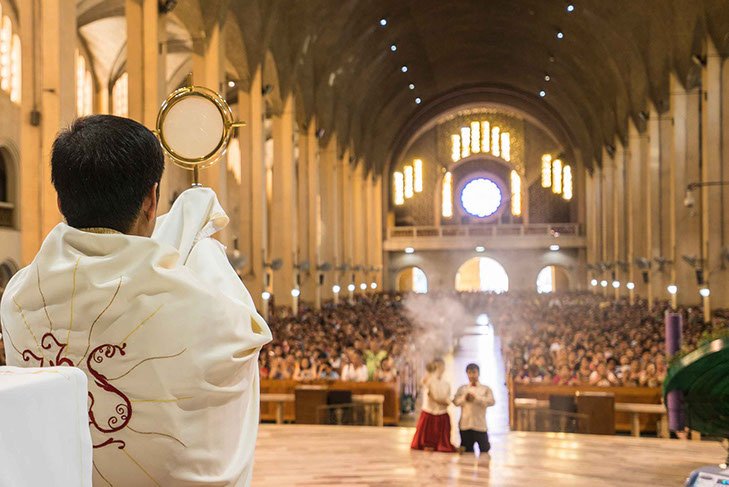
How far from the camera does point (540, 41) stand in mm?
44250

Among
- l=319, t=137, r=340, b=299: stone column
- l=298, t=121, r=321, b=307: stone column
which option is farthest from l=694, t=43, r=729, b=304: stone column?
l=319, t=137, r=340, b=299: stone column

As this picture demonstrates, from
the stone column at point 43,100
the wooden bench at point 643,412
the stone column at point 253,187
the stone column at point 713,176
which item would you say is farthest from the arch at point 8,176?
the stone column at point 713,176

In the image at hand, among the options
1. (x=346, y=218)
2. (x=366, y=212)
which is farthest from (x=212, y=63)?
(x=366, y=212)

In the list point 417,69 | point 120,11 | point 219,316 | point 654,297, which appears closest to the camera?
point 219,316

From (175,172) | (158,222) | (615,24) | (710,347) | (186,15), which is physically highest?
(615,24)

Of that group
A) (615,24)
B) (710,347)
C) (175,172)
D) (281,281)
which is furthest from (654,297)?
(710,347)

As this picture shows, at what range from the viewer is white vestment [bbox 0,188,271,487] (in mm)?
1679

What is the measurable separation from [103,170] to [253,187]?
25054mm

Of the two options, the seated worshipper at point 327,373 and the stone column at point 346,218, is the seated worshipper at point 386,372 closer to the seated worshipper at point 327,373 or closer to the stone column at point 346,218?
the seated worshipper at point 327,373

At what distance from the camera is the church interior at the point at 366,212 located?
9.59 metres

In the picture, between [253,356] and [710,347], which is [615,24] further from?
[253,356]

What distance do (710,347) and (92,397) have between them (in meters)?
5.04

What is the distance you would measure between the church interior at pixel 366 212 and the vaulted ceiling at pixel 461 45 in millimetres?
122

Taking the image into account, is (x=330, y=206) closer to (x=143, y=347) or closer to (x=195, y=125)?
(x=195, y=125)
